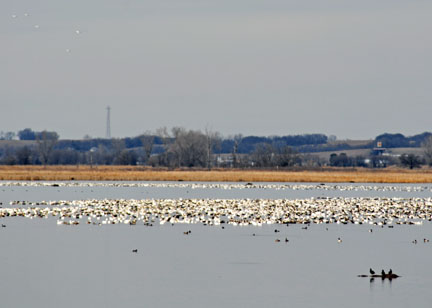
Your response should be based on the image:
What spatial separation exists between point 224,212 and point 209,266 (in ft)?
51.6

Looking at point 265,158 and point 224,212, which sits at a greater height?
point 265,158

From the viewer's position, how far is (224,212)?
35.6 metres

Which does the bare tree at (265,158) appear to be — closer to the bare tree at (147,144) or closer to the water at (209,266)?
the bare tree at (147,144)

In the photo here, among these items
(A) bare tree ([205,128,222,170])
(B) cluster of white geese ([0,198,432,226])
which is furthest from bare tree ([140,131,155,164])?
(B) cluster of white geese ([0,198,432,226])

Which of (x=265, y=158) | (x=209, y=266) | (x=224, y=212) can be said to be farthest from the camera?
(x=265, y=158)

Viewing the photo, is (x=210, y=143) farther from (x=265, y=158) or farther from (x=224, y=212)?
(x=224, y=212)

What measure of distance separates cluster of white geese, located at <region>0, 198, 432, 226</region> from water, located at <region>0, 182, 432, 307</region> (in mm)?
2511

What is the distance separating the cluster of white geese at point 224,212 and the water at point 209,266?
2.51 m

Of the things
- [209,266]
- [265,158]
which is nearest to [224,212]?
[209,266]

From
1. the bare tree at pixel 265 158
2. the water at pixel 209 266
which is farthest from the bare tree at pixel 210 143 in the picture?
the water at pixel 209 266

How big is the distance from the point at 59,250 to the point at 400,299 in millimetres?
10284

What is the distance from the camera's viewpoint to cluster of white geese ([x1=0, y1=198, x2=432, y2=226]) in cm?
3164

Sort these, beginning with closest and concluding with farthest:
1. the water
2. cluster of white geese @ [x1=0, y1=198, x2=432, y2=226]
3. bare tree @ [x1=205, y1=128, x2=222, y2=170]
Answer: the water → cluster of white geese @ [x1=0, y1=198, x2=432, y2=226] → bare tree @ [x1=205, y1=128, x2=222, y2=170]

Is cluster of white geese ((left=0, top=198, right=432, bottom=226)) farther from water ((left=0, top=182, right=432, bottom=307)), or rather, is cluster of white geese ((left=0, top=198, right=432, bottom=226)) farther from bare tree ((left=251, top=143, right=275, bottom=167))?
bare tree ((left=251, top=143, right=275, bottom=167))
